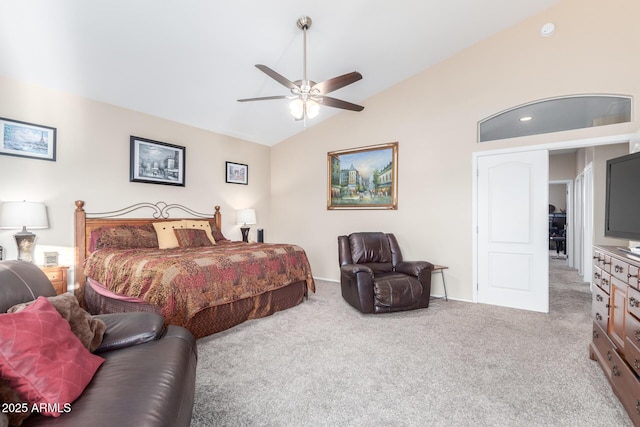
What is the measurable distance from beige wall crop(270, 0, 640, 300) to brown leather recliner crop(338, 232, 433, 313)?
26.0 inches

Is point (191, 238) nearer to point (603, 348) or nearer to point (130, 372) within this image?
point (130, 372)

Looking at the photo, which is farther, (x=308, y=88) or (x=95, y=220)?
(x=95, y=220)

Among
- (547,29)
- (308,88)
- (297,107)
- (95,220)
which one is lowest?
(95,220)

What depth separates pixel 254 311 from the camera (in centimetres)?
328

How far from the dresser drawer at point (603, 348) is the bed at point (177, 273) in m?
2.74

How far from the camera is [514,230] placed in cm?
379

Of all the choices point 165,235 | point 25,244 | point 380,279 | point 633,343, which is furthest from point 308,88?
point 25,244

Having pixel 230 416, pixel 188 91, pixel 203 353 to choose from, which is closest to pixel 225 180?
pixel 188 91

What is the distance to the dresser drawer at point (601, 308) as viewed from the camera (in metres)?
2.10

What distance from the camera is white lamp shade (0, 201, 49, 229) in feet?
9.45

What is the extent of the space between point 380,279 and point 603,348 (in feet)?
6.28

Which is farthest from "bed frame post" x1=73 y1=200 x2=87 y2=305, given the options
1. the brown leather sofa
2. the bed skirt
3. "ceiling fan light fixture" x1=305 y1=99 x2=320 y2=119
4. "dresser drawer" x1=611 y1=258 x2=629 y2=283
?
"dresser drawer" x1=611 y1=258 x2=629 y2=283

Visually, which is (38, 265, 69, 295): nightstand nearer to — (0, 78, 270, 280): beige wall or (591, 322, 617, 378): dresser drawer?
(0, 78, 270, 280): beige wall

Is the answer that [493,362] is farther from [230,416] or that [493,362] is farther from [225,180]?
[225,180]
